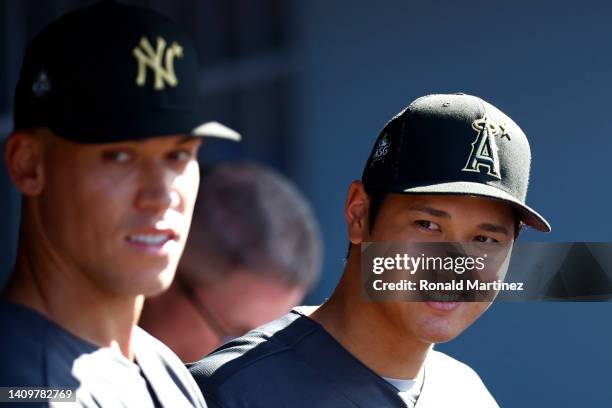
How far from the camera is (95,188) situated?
1852mm

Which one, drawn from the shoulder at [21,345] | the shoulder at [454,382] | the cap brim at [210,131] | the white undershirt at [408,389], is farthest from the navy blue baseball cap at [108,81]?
the shoulder at [454,382]

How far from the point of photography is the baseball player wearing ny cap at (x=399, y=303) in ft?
7.68

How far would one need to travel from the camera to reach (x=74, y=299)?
6.23 ft

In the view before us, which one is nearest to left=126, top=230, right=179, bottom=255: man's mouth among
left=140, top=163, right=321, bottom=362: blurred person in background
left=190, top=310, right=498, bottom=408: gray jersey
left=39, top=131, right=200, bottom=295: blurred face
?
left=39, top=131, right=200, bottom=295: blurred face

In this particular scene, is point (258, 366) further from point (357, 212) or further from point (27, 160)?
point (27, 160)

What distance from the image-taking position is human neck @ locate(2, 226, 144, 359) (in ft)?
6.17

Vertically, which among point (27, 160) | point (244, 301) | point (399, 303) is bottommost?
point (244, 301)

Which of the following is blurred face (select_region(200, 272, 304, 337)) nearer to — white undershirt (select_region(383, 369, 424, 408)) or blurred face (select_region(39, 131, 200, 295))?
white undershirt (select_region(383, 369, 424, 408))

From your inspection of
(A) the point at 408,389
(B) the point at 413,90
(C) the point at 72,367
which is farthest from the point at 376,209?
(B) the point at 413,90

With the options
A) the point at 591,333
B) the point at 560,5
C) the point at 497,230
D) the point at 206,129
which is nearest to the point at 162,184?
the point at 206,129

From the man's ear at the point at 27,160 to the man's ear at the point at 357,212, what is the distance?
2.82 ft

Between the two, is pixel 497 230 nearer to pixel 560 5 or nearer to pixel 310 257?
pixel 310 257

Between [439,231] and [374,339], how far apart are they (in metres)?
0.28

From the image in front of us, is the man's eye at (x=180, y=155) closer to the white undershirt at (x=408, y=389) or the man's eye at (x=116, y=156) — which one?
the man's eye at (x=116, y=156)
